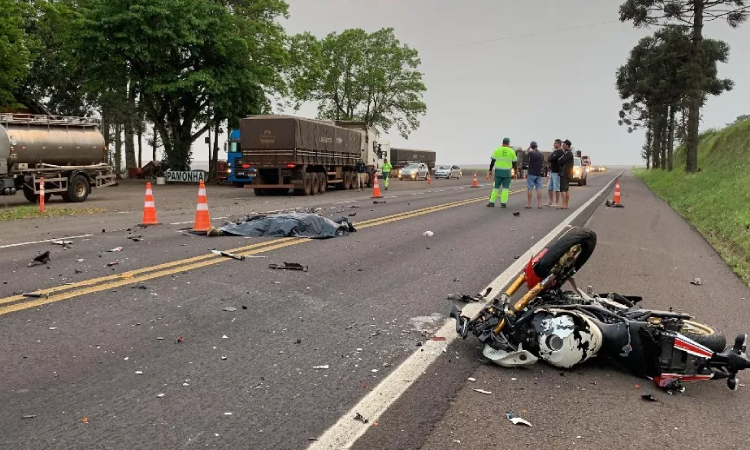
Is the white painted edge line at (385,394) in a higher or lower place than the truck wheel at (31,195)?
lower

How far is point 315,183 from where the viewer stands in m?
26.4

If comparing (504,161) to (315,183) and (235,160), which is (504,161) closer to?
(315,183)

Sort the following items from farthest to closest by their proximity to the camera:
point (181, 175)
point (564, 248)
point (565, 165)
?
point (181, 175) < point (565, 165) < point (564, 248)

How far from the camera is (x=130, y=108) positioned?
40.9 m

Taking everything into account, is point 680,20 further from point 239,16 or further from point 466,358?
point 466,358

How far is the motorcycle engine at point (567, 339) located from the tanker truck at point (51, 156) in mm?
18428

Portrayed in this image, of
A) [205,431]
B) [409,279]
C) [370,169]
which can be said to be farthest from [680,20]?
[205,431]

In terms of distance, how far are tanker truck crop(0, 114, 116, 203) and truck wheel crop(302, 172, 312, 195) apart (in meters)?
7.57

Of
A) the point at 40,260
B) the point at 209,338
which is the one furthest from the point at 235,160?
the point at 209,338

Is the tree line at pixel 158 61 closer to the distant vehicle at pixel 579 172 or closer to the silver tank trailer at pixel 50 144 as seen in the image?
the silver tank trailer at pixel 50 144

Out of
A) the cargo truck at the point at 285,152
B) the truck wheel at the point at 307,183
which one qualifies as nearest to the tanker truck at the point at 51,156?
the cargo truck at the point at 285,152

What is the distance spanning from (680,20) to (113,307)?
3437cm

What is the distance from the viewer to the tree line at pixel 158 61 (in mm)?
31312

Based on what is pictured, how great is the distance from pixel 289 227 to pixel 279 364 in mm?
6653
